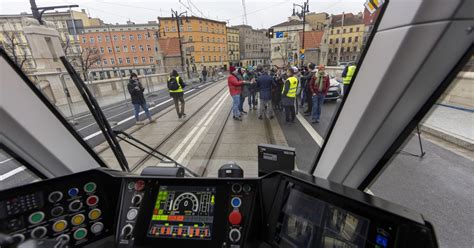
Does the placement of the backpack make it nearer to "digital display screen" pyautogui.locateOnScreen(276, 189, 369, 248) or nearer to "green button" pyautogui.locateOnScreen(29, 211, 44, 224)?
"green button" pyautogui.locateOnScreen(29, 211, 44, 224)

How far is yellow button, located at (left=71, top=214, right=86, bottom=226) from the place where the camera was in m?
1.50

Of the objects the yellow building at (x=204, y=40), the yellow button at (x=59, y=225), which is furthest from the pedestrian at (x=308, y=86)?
the yellow building at (x=204, y=40)

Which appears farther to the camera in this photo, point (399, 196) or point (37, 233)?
point (399, 196)

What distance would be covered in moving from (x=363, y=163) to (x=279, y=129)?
452 centimetres

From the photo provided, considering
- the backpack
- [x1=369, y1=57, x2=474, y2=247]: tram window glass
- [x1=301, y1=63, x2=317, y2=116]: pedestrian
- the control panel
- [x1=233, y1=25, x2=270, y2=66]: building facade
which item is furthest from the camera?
[x1=233, y1=25, x2=270, y2=66]: building facade

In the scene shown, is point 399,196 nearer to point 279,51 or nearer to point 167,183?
point 167,183

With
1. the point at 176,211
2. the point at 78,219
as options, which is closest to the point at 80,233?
the point at 78,219

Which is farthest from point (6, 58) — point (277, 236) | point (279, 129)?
point (279, 129)

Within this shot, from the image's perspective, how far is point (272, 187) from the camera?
146cm

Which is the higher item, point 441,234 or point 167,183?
point 167,183

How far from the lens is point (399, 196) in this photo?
9.09ft

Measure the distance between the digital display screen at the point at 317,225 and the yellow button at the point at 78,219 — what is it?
1534mm

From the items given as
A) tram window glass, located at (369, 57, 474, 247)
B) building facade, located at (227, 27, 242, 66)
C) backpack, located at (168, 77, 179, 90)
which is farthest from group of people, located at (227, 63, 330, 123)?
building facade, located at (227, 27, 242, 66)

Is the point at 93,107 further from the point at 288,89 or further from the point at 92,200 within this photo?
the point at 288,89
